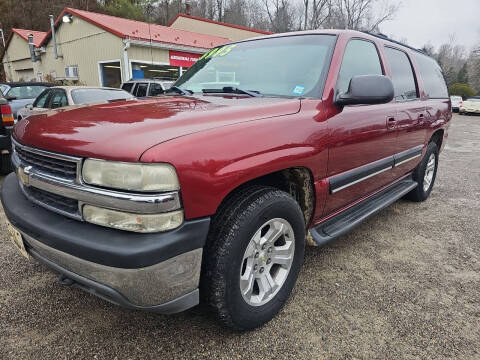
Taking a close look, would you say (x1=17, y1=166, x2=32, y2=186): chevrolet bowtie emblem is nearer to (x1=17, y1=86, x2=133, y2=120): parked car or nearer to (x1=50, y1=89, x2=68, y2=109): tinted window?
(x1=17, y1=86, x2=133, y2=120): parked car

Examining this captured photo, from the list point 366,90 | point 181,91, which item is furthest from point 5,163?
point 366,90

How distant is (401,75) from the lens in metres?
3.42

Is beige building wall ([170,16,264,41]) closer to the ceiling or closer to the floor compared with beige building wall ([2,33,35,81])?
closer to the ceiling

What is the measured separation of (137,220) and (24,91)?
1024 centimetres

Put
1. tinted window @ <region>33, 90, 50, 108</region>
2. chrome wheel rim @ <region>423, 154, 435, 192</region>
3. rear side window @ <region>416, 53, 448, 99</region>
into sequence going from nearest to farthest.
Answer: rear side window @ <region>416, 53, 448, 99</region> → chrome wheel rim @ <region>423, 154, 435, 192</region> → tinted window @ <region>33, 90, 50, 108</region>

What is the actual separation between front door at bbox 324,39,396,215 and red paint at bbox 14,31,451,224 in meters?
0.01

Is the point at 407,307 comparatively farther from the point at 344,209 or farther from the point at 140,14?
the point at 140,14

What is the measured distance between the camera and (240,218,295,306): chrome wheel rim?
6.25 ft

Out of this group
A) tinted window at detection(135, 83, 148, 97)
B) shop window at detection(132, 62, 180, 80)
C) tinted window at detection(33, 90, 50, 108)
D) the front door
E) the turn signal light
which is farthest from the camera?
shop window at detection(132, 62, 180, 80)

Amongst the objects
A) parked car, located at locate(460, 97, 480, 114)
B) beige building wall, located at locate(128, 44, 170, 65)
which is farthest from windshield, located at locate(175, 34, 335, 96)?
parked car, located at locate(460, 97, 480, 114)

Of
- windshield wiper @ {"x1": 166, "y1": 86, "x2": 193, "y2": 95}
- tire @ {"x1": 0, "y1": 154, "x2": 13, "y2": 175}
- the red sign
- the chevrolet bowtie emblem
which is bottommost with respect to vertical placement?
tire @ {"x1": 0, "y1": 154, "x2": 13, "y2": 175}

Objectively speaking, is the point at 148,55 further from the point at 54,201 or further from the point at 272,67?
the point at 54,201

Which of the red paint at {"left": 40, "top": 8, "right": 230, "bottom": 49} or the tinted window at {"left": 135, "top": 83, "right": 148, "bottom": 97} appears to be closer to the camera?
the tinted window at {"left": 135, "top": 83, "right": 148, "bottom": 97}

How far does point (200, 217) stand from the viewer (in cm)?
155
